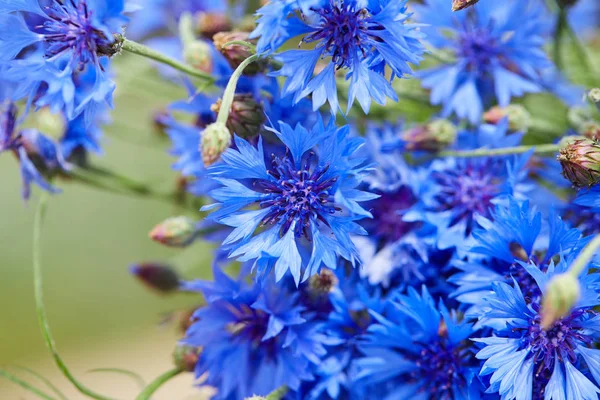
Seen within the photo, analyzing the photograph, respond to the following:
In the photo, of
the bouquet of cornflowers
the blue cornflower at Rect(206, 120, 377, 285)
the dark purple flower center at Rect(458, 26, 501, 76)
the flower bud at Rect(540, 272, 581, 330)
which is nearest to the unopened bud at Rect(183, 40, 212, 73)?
the bouquet of cornflowers

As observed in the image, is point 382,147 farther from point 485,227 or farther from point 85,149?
point 85,149

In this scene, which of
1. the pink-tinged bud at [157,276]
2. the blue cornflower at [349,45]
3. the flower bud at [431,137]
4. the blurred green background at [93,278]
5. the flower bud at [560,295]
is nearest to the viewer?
the flower bud at [560,295]

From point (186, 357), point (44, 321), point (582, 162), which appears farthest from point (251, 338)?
point (582, 162)

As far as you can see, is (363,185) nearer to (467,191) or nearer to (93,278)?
(467,191)

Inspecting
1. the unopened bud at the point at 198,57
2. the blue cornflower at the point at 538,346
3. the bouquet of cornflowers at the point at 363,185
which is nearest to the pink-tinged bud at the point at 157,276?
the bouquet of cornflowers at the point at 363,185

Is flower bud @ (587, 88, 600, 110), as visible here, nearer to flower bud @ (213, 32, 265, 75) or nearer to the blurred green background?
flower bud @ (213, 32, 265, 75)

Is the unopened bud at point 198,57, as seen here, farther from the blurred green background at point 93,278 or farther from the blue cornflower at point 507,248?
the blurred green background at point 93,278
